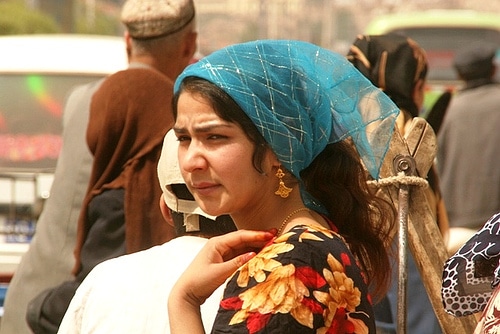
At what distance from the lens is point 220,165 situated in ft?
8.11

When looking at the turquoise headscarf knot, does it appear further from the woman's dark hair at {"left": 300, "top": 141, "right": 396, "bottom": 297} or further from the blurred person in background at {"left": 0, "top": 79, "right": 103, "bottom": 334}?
the blurred person in background at {"left": 0, "top": 79, "right": 103, "bottom": 334}

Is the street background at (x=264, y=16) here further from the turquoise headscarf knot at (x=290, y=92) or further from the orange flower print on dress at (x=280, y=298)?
the orange flower print on dress at (x=280, y=298)

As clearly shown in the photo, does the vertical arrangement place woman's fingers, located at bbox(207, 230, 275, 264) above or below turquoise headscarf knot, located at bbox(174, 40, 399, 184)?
below

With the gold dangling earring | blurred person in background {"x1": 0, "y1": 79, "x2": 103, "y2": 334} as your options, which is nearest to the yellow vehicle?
blurred person in background {"x1": 0, "y1": 79, "x2": 103, "y2": 334}

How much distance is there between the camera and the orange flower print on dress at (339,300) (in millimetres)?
2262

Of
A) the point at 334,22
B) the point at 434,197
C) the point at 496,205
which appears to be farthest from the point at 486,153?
the point at 334,22

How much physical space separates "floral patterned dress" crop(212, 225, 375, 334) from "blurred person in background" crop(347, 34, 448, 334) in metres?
2.01

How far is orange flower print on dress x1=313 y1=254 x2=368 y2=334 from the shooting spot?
2.26m

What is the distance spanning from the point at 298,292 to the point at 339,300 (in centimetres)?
8

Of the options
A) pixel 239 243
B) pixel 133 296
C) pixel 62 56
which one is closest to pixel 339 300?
pixel 239 243

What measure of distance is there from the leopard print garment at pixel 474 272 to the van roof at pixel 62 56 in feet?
14.7

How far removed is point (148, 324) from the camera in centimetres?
272

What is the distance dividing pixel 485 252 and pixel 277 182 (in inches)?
17.5

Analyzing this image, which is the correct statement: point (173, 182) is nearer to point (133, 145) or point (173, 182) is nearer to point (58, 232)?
point (133, 145)
